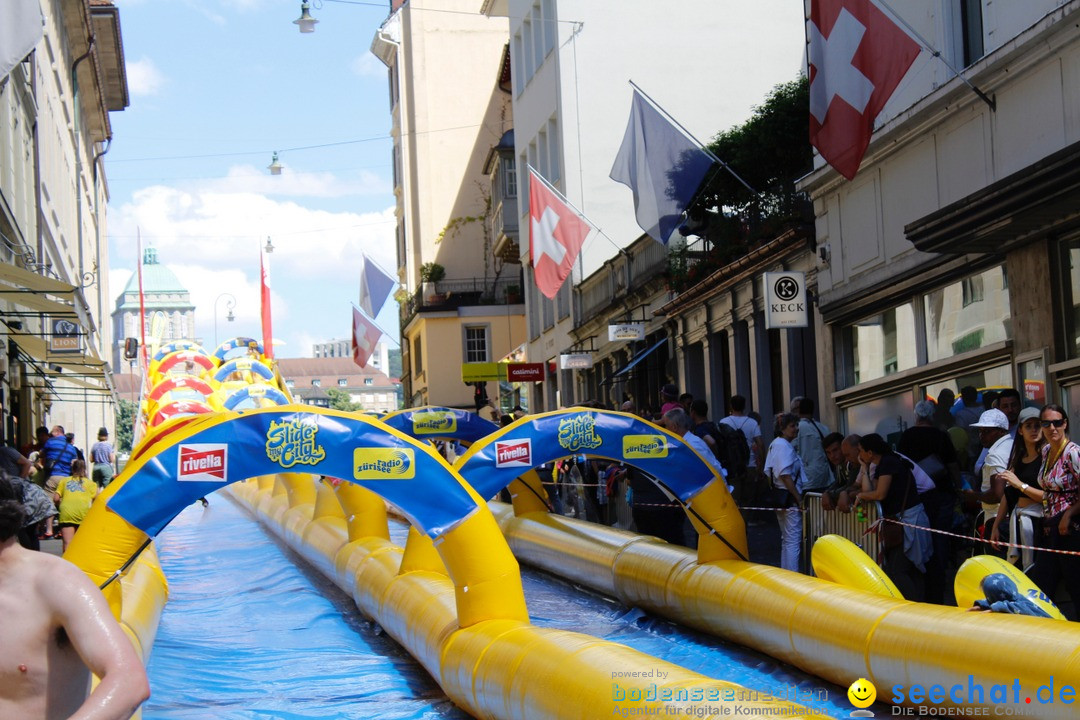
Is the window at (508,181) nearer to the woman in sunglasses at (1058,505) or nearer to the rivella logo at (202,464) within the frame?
the rivella logo at (202,464)

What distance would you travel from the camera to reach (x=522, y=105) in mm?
39844

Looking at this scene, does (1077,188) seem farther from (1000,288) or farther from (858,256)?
(858,256)

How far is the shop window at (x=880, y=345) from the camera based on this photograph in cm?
1683

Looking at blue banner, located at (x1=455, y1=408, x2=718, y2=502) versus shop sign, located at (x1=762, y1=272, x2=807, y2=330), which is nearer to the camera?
blue banner, located at (x1=455, y1=408, x2=718, y2=502)

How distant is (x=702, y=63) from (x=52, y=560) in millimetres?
31709

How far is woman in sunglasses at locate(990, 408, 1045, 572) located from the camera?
9.09 metres

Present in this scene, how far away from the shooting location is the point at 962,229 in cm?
1308

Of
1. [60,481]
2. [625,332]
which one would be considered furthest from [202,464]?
[625,332]

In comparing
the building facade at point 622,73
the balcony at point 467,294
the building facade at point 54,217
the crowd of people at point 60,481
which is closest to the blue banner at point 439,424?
the crowd of people at point 60,481

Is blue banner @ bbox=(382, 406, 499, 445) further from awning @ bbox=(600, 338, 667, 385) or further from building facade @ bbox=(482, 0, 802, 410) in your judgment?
building facade @ bbox=(482, 0, 802, 410)

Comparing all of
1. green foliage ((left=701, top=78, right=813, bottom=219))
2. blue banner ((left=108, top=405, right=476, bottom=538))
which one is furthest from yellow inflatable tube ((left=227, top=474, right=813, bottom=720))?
green foliage ((left=701, top=78, right=813, bottom=219))

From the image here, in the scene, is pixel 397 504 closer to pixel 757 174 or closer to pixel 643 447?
pixel 643 447

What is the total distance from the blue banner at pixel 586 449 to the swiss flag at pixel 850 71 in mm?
3106

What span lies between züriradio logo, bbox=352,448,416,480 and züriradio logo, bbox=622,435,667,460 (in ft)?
10.9
